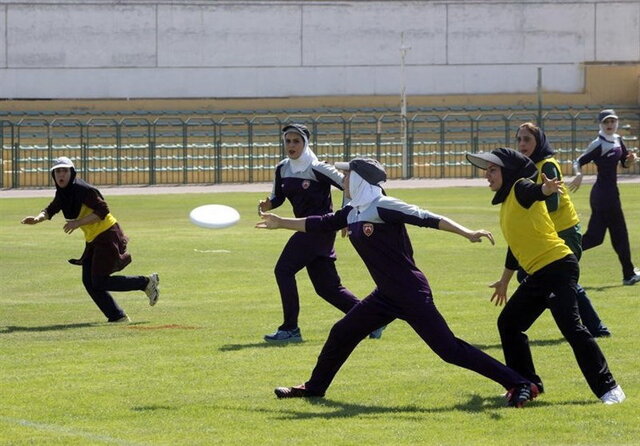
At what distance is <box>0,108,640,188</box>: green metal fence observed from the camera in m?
42.6

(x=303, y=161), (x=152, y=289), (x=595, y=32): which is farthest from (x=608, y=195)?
(x=595, y=32)

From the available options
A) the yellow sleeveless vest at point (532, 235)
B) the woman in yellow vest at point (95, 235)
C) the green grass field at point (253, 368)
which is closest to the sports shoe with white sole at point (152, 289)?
the woman in yellow vest at point (95, 235)

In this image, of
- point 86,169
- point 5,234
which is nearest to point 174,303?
point 5,234

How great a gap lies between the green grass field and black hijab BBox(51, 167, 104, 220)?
118 centimetres

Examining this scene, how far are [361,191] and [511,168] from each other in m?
1.03

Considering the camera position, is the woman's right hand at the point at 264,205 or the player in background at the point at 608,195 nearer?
the woman's right hand at the point at 264,205

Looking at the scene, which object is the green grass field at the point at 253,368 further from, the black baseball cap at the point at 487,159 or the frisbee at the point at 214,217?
the black baseball cap at the point at 487,159

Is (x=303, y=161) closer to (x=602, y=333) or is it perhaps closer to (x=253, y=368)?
(x=253, y=368)

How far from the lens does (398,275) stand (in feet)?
31.9

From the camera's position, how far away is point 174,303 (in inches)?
637

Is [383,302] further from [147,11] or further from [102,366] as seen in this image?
[147,11]

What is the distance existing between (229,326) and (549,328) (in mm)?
3147

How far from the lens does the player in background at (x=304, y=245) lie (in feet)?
42.9

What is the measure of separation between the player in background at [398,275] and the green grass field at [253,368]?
0.29 metres
